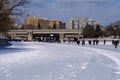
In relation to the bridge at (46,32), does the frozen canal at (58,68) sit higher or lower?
lower

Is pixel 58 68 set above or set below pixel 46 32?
below

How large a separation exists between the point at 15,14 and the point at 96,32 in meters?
84.3

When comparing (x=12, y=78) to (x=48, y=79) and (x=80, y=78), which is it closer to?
(x=48, y=79)

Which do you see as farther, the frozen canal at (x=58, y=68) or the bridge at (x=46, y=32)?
the bridge at (x=46, y=32)

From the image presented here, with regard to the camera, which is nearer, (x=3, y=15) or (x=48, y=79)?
(x=48, y=79)

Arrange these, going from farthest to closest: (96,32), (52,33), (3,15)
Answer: (52,33)
(96,32)
(3,15)

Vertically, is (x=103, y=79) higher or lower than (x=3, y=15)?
lower

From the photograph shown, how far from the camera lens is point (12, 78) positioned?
41.2 ft

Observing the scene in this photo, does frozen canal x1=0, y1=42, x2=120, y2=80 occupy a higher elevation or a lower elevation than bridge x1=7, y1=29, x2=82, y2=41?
lower

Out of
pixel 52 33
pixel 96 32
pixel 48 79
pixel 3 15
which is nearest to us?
pixel 48 79

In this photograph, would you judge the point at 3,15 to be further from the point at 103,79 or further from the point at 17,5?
the point at 103,79

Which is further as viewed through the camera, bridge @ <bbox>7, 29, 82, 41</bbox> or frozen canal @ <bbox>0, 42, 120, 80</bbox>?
bridge @ <bbox>7, 29, 82, 41</bbox>

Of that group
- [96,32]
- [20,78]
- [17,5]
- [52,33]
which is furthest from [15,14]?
[52,33]

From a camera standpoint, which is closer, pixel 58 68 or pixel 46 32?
pixel 58 68
